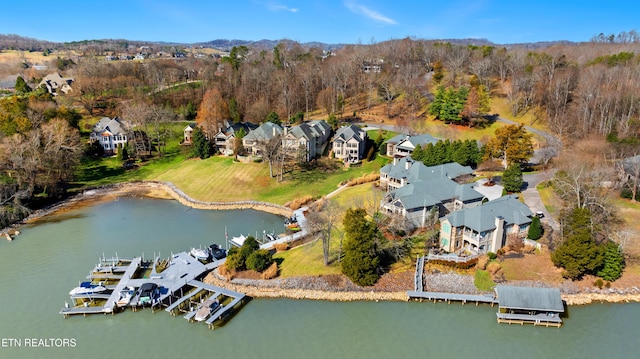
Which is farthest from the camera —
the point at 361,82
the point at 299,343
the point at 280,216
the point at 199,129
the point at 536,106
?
the point at 361,82

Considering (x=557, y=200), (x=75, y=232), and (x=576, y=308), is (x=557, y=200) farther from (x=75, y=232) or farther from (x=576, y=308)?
(x=75, y=232)

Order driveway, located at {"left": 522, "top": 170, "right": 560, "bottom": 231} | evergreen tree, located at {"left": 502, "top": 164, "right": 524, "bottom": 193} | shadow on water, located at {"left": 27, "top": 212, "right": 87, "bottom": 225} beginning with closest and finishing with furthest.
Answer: driveway, located at {"left": 522, "top": 170, "right": 560, "bottom": 231} → evergreen tree, located at {"left": 502, "top": 164, "right": 524, "bottom": 193} → shadow on water, located at {"left": 27, "top": 212, "right": 87, "bottom": 225}

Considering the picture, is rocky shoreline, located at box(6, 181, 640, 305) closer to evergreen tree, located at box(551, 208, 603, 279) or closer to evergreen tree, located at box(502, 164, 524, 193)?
evergreen tree, located at box(551, 208, 603, 279)

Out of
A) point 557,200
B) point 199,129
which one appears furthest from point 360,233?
point 199,129

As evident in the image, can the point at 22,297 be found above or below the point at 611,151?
below

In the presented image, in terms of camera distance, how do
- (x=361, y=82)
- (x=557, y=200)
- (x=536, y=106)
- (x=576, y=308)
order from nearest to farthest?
(x=576, y=308), (x=557, y=200), (x=536, y=106), (x=361, y=82)

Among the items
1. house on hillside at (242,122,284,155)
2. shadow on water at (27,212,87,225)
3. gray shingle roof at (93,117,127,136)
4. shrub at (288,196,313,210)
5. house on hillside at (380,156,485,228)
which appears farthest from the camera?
gray shingle roof at (93,117,127,136)

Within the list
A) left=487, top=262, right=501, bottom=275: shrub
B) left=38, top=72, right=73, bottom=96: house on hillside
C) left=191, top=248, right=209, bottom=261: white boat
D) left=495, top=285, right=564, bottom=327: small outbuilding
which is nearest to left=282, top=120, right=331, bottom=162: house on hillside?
left=191, top=248, right=209, bottom=261: white boat

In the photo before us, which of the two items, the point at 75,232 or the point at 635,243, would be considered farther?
the point at 75,232
